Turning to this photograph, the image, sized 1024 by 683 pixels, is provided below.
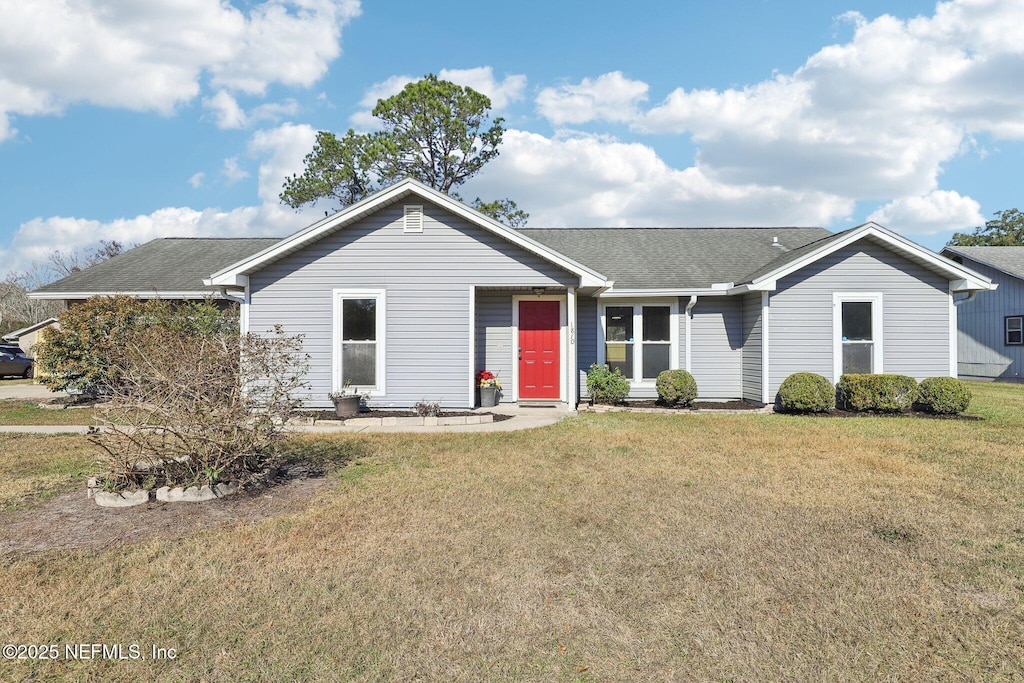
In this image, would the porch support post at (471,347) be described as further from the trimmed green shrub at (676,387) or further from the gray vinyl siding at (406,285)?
the trimmed green shrub at (676,387)

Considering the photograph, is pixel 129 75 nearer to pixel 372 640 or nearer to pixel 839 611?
pixel 372 640

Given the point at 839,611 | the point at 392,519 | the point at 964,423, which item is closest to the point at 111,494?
the point at 392,519

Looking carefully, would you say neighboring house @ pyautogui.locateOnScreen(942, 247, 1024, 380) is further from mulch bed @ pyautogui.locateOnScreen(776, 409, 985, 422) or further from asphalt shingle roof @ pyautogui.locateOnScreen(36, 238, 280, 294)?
asphalt shingle roof @ pyautogui.locateOnScreen(36, 238, 280, 294)

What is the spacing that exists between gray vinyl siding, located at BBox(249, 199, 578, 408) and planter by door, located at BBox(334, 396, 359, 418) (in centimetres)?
54

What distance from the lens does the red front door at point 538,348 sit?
12797 millimetres

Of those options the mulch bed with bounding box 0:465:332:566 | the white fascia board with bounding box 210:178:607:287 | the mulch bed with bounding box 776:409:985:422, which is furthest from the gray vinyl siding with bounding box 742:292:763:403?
the mulch bed with bounding box 0:465:332:566

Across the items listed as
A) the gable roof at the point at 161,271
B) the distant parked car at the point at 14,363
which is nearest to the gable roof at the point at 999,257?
the gable roof at the point at 161,271

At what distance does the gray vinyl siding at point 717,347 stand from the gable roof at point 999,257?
15.5 metres

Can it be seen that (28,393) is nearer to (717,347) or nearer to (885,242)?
(717,347)

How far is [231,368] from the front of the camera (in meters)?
5.80

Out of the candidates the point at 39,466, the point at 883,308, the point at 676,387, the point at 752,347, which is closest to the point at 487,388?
the point at 676,387

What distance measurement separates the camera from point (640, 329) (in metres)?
13.1

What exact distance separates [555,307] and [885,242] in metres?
6.97

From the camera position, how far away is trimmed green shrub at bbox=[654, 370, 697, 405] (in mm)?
12070
